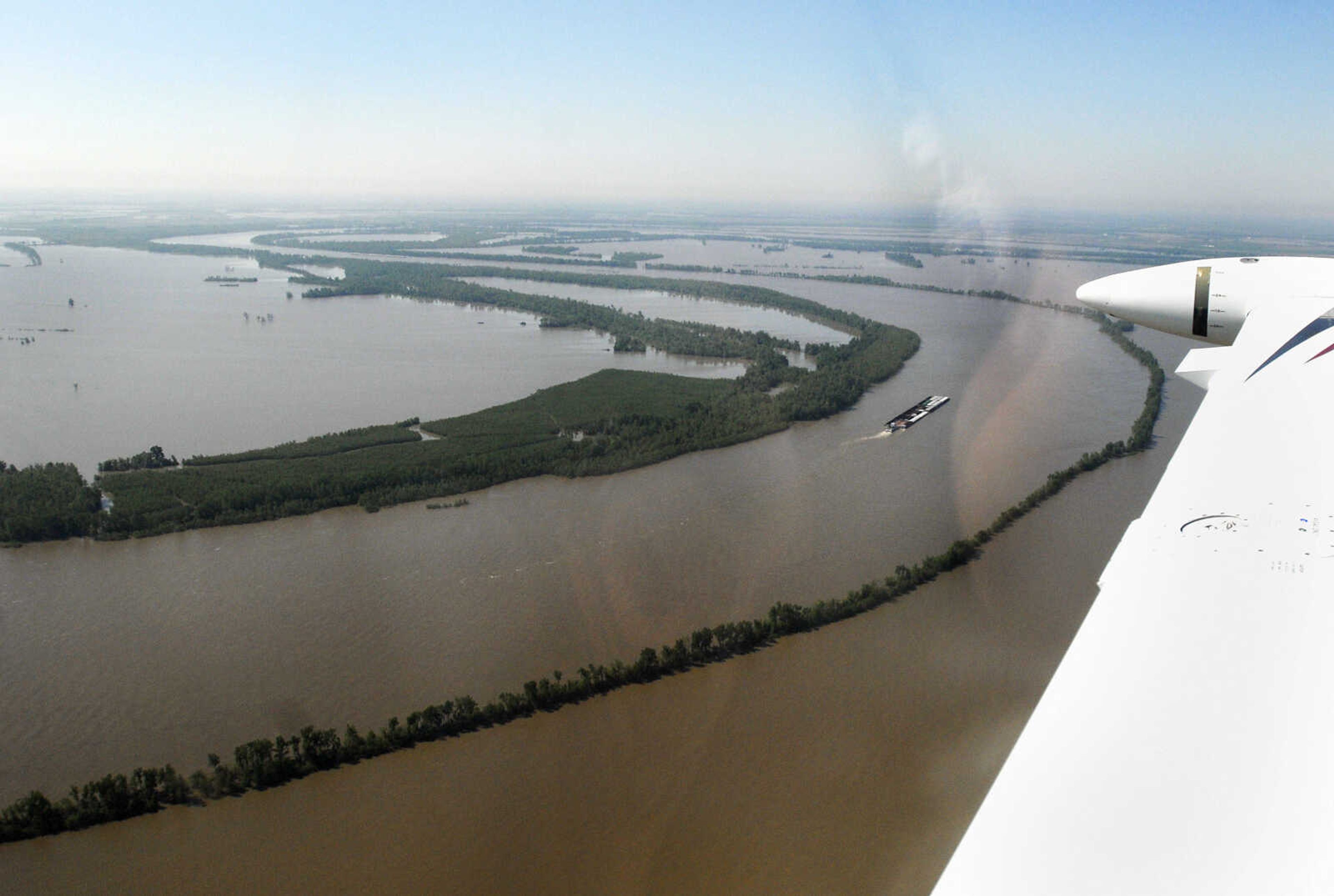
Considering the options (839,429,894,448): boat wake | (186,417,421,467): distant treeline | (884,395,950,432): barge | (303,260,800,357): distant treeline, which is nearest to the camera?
(186,417,421,467): distant treeline

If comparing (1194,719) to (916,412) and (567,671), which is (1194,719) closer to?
(567,671)

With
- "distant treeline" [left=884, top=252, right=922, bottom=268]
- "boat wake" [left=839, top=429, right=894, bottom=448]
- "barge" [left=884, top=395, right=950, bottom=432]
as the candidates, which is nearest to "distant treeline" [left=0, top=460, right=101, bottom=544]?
"boat wake" [left=839, top=429, right=894, bottom=448]

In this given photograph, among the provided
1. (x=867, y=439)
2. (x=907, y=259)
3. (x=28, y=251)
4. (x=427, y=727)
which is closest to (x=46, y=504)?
(x=427, y=727)

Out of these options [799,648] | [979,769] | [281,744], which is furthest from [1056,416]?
[281,744]

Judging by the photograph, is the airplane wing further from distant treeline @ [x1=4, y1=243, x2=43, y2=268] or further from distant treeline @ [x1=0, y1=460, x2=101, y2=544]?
distant treeline @ [x1=4, y1=243, x2=43, y2=268]

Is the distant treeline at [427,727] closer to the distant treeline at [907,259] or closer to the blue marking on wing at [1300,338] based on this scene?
the blue marking on wing at [1300,338]
